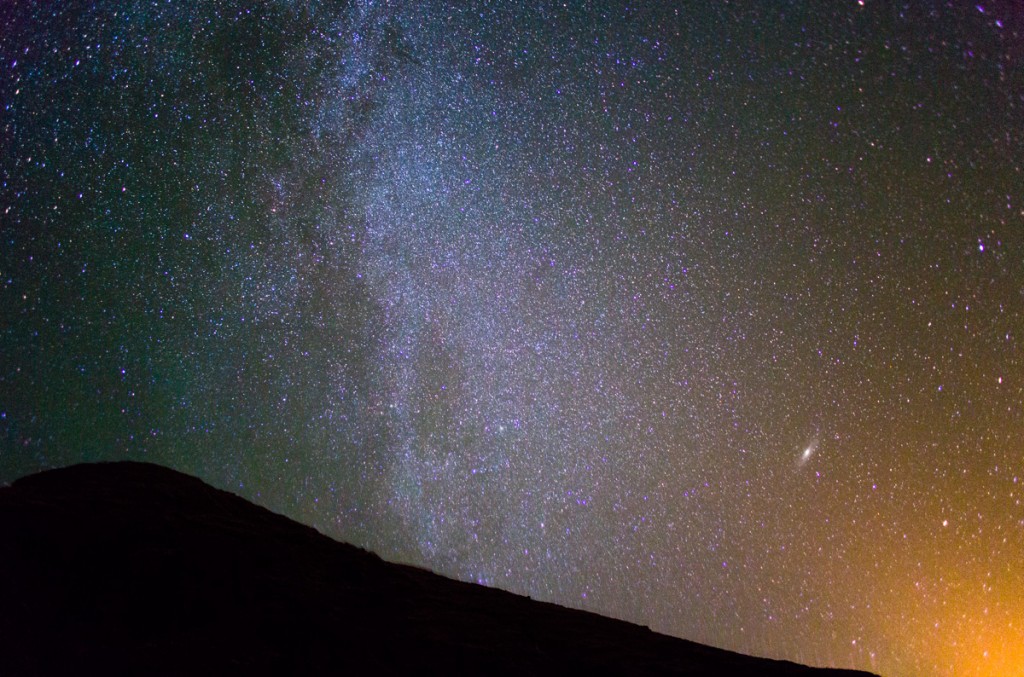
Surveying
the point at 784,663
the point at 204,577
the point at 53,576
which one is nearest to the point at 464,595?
the point at 204,577

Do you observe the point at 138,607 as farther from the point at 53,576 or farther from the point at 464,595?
the point at 464,595

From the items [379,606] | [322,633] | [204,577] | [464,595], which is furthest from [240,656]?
[464,595]

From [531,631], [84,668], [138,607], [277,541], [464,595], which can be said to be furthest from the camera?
[464,595]

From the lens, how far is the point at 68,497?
3592mm

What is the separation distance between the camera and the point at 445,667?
2863 mm

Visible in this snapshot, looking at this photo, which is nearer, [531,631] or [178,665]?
[178,665]

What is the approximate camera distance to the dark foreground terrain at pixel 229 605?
2.40 meters

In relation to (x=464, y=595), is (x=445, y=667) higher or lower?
lower

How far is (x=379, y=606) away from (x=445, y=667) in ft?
2.34

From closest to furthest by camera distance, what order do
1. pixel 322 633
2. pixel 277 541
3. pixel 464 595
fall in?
pixel 322 633 → pixel 277 541 → pixel 464 595

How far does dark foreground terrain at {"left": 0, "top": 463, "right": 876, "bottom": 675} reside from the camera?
2398mm

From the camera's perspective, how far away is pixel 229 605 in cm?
286

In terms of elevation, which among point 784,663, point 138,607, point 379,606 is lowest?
point 138,607

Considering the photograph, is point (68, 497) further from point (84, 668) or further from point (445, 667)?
point (445, 667)
